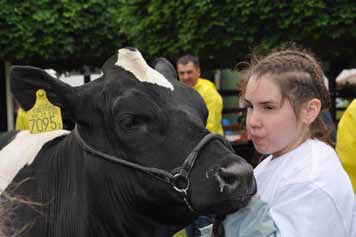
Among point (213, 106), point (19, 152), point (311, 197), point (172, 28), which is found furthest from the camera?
point (172, 28)

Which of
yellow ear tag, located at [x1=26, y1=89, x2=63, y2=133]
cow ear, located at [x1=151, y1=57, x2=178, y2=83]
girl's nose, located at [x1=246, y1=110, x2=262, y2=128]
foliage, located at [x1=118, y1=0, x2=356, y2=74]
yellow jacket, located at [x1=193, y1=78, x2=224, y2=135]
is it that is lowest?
yellow jacket, located at [x1=193, y1=78, x2=224, y2=135]

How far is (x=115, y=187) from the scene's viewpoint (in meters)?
2.10

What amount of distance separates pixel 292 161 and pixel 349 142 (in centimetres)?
97

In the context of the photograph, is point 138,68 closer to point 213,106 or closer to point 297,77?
point 297,77

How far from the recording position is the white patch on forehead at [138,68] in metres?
2.13

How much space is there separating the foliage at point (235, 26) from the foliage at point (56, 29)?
190 cm

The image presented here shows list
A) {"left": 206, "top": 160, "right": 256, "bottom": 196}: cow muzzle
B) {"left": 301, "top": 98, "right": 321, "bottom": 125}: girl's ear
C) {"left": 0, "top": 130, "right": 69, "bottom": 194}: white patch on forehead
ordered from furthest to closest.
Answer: {"left": 0, "top": 130, "right": 69, "bottom": 194}: white patch on forehead, {"left": 301, "top": 98, "right": 321, "bottom": 125}: girl's ear, {"left": 206, "top": 160, "right": 256, "bottom": 196}: cow muzzle

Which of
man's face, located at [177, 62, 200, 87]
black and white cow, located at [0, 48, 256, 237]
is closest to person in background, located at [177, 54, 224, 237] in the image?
man's face, located at [177, 62, 200, 87]

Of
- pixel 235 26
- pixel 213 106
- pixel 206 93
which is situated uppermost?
pixel 235 26

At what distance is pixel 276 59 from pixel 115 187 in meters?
Answer: 0.77

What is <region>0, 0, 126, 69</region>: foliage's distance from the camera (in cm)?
1013

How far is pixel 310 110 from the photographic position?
1.91m

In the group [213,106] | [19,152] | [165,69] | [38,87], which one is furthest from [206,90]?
[38,87]

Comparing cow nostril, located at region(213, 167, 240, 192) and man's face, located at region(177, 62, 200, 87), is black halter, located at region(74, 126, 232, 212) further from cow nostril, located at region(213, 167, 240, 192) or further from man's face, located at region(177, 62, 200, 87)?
man's face, located at region(177, 62, 200, 87)
